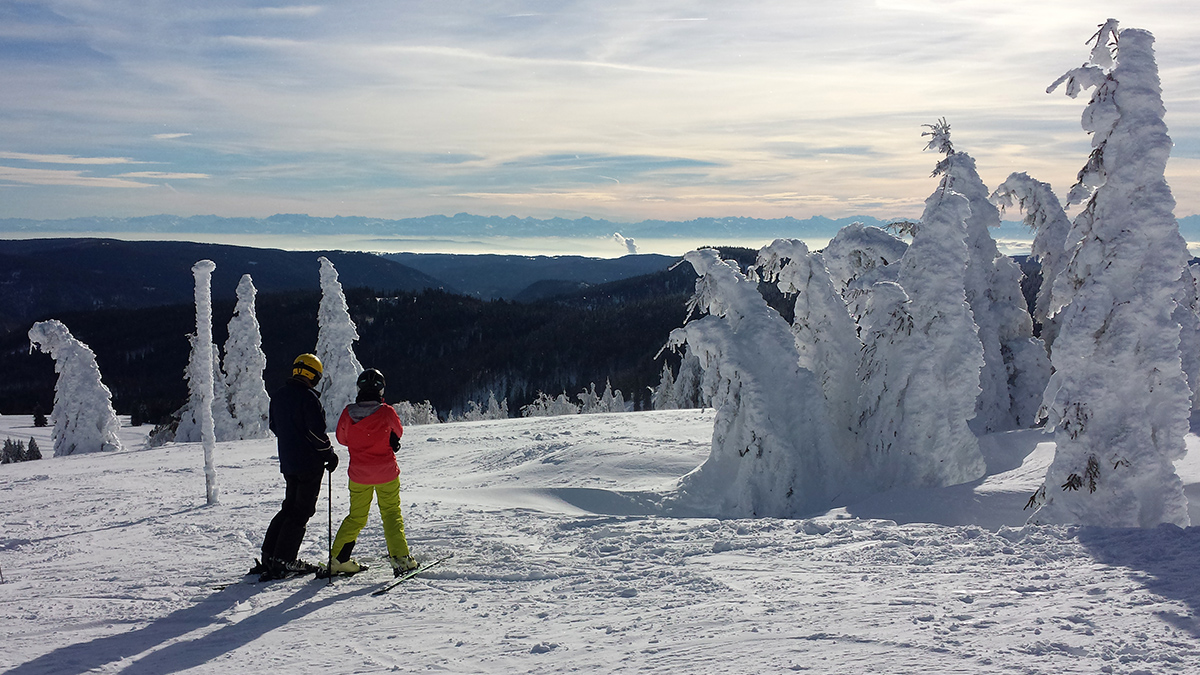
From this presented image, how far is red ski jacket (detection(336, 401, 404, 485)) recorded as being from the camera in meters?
6.71

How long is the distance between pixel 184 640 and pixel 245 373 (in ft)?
106

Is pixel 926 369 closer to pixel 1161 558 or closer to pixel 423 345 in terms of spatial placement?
pixel 1161 558

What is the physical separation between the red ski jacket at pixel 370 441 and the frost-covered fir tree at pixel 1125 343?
8.13 metres

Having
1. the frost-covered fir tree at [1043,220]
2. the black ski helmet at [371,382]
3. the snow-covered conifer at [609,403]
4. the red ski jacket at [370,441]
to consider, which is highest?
the frost-covered fir tree at [1043,220]

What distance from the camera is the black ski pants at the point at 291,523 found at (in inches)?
270

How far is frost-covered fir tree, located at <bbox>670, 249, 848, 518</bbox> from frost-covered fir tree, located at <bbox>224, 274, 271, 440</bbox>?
28477mm

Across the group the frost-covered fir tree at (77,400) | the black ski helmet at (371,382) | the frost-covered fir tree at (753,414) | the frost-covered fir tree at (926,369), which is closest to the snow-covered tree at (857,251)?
the frost-covered fir tree at (926,369)

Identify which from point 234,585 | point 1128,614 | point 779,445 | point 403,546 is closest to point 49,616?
point 234,585

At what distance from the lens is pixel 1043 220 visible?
74.9 ft

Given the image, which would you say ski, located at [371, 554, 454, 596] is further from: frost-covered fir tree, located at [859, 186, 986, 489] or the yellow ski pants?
frost-covered fir tree, located at [859, 186, 986, 489]

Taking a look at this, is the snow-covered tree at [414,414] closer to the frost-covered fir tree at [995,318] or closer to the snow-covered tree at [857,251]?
the snow-covered tree at [857,251]

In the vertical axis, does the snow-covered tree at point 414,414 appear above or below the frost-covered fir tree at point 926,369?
below

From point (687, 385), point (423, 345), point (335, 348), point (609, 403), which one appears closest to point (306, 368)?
point (335, 348)

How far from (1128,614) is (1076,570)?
3.31ft
